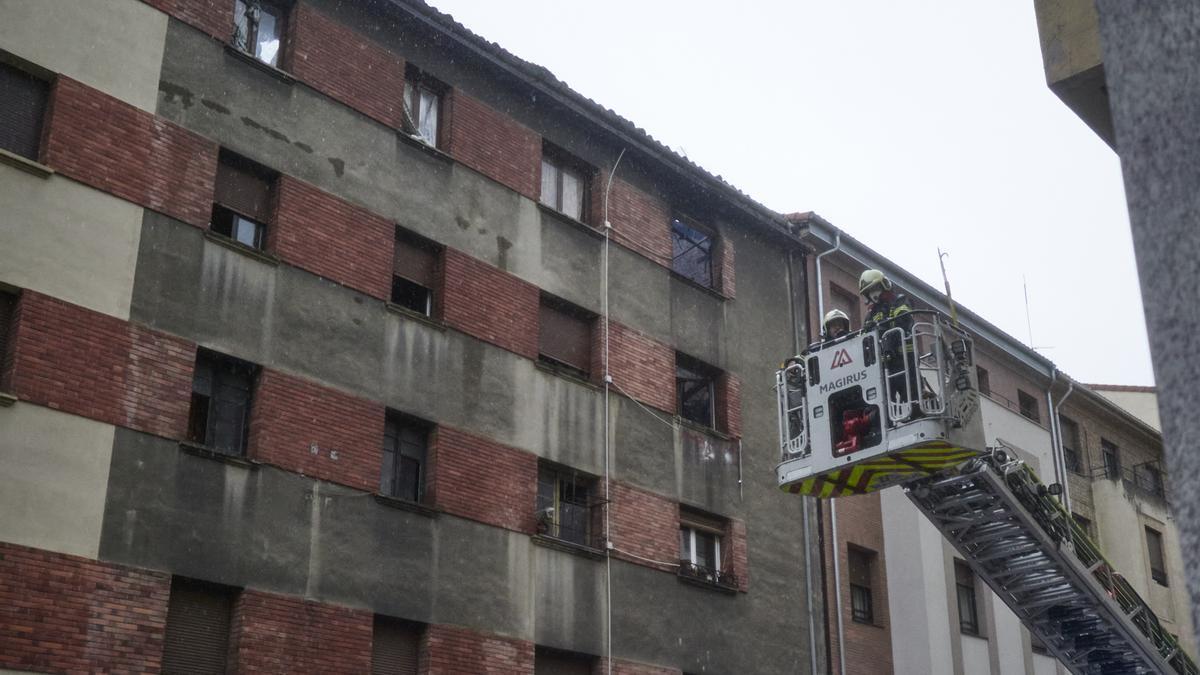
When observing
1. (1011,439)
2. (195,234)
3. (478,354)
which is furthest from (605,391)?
(1011,439)

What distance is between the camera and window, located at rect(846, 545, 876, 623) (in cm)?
2645

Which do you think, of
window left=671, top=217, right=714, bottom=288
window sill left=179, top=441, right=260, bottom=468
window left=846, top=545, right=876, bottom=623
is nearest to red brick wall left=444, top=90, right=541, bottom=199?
window left=671, top=217, right=714, bottom=288

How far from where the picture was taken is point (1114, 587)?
1884 cm

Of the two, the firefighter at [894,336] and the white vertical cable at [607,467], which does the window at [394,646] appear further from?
the firefighter at [894,336]

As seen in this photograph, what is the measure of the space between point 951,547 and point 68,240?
63.9ft

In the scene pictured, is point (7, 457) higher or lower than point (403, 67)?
lower

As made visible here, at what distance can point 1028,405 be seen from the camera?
115ft

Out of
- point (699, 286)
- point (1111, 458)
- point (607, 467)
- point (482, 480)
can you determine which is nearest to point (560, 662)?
point (482, 480)

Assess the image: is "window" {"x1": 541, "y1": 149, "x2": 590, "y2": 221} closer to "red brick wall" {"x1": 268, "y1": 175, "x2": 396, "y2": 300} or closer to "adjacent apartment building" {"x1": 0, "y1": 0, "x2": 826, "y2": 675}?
"adjacent apartment building" {"x1": 0, "y1": 0, "x2": 826, "y2": 675}

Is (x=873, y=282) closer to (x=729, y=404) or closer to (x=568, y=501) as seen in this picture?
(x=568, y=501)

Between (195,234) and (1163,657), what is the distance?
566 inches

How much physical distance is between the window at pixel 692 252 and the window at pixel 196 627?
1181 cm

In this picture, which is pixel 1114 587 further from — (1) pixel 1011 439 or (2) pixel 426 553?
(1) pixel 1011 439

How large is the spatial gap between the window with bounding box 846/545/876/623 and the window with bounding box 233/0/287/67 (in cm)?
1435
